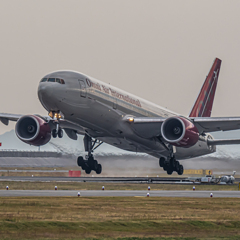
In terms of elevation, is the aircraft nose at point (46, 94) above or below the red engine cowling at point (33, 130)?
above

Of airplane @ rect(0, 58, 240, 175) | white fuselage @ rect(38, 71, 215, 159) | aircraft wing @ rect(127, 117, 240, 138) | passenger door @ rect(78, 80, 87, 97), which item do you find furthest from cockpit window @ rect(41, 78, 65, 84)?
aircraft wing @ rect(127, 117, 240, 138)

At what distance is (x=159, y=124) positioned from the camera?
44.3m

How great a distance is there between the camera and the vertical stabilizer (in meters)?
57.6

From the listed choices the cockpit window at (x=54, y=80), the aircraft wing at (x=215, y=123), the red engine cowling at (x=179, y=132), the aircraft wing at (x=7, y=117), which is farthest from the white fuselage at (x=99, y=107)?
the aircraft wing at (x=7, y=117)

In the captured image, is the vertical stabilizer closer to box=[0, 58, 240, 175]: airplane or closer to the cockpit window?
box=[0, 58, 240, 175]: airplane

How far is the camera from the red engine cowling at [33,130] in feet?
149

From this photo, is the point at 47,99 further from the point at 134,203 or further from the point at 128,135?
the point at 134,203

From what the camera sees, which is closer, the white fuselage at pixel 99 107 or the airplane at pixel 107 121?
the white fuselage at pixel 99 107

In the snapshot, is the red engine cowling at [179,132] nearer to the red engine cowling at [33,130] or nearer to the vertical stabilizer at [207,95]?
the red engine cowling at [33,130]

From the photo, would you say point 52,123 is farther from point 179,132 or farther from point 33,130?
point 179,132


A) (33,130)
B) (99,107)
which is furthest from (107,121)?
(33,130)

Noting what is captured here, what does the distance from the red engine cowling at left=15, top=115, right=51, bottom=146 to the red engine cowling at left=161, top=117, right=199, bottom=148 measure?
10.6 m

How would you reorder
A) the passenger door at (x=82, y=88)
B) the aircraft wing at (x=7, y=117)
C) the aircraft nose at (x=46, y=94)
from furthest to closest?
the aircraft wing at (x=7, y=117), the passenger door at (x=82, y=88), the aircraft nose at (x=46, y=94)

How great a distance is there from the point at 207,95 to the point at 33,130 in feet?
74.8
